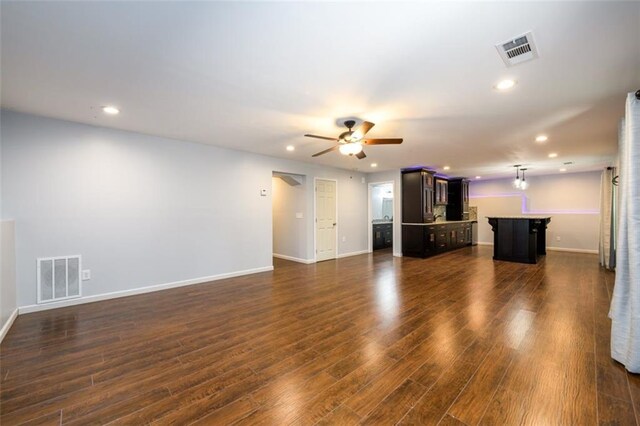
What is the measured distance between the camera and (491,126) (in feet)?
12.8

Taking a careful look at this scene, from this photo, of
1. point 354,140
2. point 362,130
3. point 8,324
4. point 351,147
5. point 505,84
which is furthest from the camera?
point 351,147

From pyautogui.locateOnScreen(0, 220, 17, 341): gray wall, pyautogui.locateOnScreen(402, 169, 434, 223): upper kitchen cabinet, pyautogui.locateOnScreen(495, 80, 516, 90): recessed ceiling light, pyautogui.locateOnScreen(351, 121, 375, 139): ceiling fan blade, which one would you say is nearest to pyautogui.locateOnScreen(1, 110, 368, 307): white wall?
pyautogui.locateOnScreen(0, 220, 17, 341): gray wall

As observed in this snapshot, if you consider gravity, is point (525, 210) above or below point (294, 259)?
above

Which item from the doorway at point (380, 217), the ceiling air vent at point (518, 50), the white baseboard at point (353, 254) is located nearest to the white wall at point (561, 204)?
the doorway at point (380, 217)

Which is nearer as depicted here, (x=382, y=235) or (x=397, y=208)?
(x=397, y=208)

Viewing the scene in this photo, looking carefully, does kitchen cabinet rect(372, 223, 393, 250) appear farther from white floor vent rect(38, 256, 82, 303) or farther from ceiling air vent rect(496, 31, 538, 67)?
white floor vent rect(38, 256, 82, 303)

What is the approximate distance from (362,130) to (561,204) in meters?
8.97

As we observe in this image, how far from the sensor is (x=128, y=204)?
415cm

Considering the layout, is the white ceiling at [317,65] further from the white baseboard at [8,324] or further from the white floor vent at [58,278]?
the white baseboard at [8,324]

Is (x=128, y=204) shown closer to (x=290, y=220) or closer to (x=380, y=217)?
(x=290, y=220)

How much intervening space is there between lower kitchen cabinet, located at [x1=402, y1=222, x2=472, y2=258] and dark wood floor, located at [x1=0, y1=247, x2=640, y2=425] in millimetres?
3115

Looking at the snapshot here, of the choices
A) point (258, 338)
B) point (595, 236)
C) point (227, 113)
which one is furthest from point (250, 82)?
point (595, 236)

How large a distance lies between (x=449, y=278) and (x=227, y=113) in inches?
185

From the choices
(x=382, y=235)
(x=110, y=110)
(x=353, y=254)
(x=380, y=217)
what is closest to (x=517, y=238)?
(x=382, y=235)
